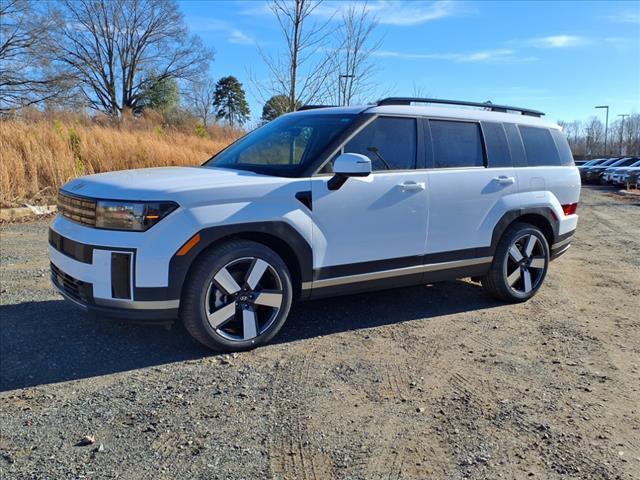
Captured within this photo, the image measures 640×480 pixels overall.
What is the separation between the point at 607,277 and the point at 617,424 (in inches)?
159

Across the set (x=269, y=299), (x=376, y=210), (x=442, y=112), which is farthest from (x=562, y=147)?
(x=269, y=299)

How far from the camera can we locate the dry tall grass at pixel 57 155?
1049cm

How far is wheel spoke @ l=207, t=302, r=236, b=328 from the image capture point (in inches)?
148

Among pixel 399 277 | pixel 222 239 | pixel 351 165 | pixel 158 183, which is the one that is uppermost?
pixel 351 165

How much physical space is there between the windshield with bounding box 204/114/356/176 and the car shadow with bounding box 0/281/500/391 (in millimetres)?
1377

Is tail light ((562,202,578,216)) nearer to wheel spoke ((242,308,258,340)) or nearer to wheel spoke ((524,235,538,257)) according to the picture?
wheel spoke ((524,235,538,257))

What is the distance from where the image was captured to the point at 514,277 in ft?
17.5

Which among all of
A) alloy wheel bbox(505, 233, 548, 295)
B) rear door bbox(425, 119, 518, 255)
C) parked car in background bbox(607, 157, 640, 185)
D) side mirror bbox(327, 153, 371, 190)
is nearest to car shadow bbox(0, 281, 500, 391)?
alloy wheel bbox(505, 233, 548, 295)

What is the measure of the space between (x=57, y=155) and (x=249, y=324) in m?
9.23

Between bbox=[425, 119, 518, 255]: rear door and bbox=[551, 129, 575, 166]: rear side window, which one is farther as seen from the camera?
bbox=[551, 129, 575, 166]: rear side window

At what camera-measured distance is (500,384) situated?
356 centimetres

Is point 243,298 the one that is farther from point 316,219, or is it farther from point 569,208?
Result: point 569,208

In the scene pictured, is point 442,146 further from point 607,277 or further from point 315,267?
point 607,277

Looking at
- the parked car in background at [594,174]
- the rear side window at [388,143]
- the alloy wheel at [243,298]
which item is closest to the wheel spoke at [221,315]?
the alloy wheel at [243,298]
